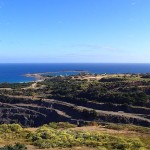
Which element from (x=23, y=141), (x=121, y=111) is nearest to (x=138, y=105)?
(x=121, y=111)

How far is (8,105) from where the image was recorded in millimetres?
78312

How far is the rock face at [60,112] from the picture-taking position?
59594 millimetres

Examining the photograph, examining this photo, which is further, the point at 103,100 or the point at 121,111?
the point at 103,100

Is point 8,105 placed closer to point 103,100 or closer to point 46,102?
point 46,102

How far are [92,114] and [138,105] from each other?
10926 millimetres

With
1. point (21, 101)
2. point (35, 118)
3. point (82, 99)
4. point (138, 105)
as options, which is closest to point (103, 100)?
point (82, 99)

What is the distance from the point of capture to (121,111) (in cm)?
6444

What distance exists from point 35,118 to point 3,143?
40.6 m

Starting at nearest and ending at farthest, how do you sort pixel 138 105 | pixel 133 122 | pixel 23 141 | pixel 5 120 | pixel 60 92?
pixel 23 141 < pixel 133 122 < pixel 138 105 < pixel 5 120 < pixel 60 92

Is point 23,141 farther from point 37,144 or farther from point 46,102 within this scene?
point 46,102

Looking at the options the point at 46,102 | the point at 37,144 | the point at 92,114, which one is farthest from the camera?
the point at 46,102

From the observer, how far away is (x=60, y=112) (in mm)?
68562

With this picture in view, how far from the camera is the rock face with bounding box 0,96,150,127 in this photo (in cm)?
5959

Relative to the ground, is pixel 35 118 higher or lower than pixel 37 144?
lower
